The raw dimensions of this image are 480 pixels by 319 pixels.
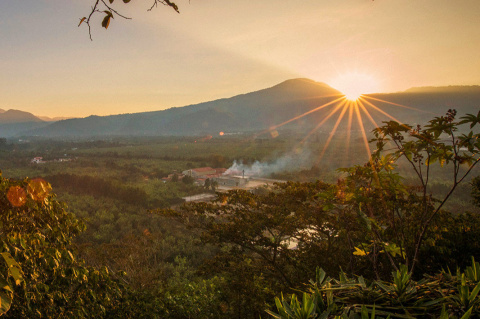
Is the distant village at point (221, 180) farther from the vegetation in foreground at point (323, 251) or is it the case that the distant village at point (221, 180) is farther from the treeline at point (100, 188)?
the vegetation in foreground at point (323, 251)

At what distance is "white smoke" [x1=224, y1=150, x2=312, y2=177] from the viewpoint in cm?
5448

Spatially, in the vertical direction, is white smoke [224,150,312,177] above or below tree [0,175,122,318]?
below

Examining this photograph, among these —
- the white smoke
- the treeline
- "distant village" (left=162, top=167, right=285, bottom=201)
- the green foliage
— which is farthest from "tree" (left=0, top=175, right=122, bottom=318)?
the white smoke

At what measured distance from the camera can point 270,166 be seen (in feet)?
195

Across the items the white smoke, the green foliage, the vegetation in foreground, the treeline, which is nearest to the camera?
the green foliage

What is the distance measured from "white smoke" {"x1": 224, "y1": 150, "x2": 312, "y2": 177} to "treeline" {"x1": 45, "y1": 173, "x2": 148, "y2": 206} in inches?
834

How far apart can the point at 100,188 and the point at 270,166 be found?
34721 mm

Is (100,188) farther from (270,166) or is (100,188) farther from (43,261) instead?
(43,261)

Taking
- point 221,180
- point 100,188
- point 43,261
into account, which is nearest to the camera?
point 43,261

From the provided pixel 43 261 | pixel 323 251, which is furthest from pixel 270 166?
pixel 43 261

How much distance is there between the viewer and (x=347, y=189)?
2.65 m

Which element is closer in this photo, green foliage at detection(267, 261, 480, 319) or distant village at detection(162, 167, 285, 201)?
green foliage at detection(267, 261, 480, 319)

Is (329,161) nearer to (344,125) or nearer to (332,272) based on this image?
(332,272)

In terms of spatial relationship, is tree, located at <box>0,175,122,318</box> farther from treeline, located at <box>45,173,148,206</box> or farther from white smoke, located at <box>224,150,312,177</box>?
white smoke, located at <box>224,150,312,177</box>
